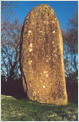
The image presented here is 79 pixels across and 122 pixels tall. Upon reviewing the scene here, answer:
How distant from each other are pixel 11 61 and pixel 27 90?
358cm

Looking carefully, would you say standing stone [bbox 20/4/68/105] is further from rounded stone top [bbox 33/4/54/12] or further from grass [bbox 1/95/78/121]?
grass [bbox 1/95/78/121]

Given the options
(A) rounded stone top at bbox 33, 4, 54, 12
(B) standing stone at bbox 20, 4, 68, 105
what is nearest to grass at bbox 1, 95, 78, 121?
(B) standing stone at bbox 20, 4, 68, 105

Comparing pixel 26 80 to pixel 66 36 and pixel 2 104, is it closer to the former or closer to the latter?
pixel 2 104

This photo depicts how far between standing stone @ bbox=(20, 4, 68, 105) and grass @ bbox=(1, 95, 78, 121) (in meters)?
0.32

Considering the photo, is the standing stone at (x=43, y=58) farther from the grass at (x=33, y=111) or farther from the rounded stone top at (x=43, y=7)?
the grass at (x=33, y=111)

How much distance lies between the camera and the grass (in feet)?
11.3

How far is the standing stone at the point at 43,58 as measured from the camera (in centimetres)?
444

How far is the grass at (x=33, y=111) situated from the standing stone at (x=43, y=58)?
12.4 inches

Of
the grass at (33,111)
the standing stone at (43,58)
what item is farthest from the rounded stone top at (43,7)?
the grass at (33,111)

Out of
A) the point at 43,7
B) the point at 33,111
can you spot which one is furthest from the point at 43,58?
the point at 43,7

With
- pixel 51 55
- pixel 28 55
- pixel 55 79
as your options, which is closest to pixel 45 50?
pixel 51 55

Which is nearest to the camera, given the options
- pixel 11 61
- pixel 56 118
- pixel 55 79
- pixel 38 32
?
pixel 56 118

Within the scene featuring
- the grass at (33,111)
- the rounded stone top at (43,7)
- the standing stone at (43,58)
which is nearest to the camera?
the grass at (33,111)

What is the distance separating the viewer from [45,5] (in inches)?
198
